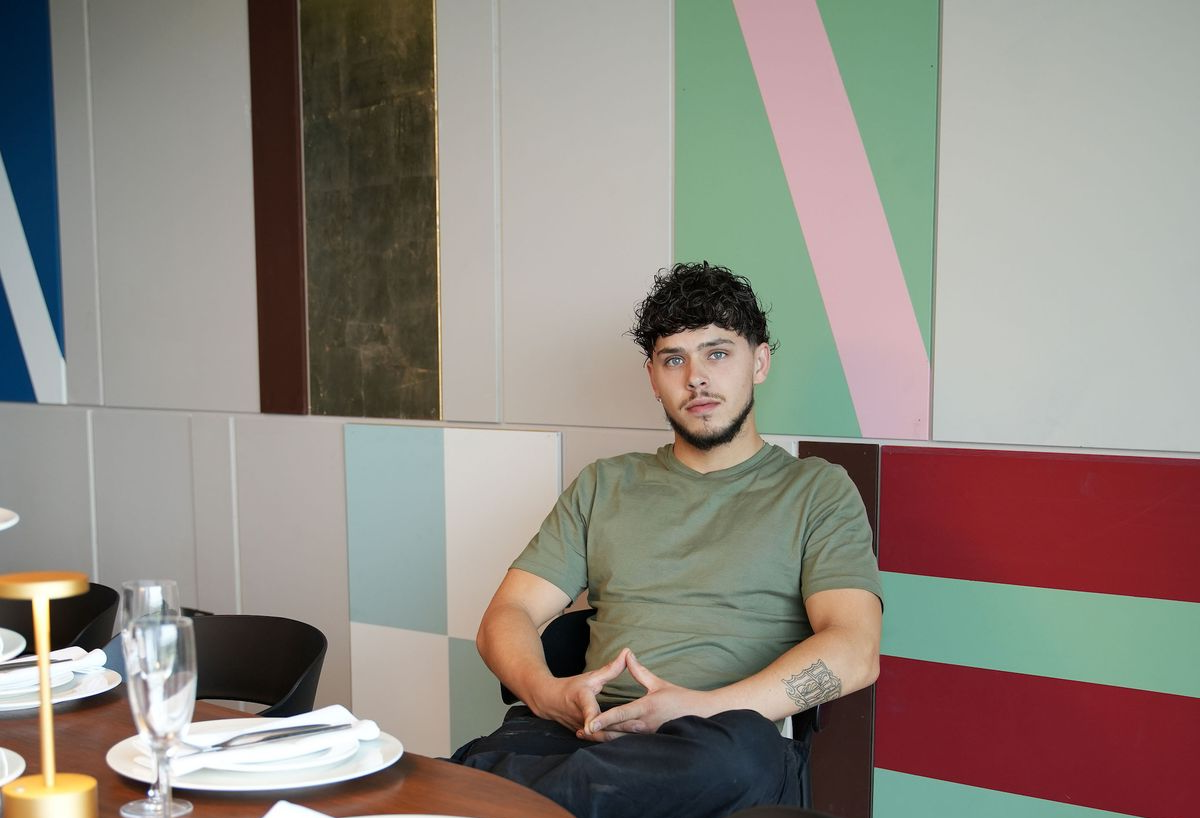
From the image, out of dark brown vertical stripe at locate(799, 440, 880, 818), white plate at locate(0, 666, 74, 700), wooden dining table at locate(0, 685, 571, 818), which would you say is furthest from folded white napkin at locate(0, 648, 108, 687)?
dark brown vertical stripe at locate(799, 440, 880, 818)

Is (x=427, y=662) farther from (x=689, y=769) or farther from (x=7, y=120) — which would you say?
(x=7, y=120)

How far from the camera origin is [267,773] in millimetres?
1200

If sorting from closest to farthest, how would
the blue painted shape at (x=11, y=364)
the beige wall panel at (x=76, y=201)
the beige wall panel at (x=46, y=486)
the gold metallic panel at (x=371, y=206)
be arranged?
the gold metallic panel at (x=371, y=206) < the beige wall panel at (x=76, y=201) < the beige wall panel at (x=46, y=486) < the blue painted shape at (x=11, y=364)

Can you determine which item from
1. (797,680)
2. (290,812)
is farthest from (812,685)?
(290,812)

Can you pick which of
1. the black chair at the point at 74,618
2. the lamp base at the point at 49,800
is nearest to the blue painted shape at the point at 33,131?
the black chair at the point at 74,618

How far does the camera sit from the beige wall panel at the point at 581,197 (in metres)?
2.84

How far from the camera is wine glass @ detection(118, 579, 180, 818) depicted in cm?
111

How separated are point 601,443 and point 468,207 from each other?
2.90 ft

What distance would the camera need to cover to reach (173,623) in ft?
3.39

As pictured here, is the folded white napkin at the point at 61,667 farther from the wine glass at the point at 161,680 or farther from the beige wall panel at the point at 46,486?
the beige wall panel at the point at 46,486

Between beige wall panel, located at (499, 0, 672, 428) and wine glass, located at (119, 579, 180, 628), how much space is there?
184 cm

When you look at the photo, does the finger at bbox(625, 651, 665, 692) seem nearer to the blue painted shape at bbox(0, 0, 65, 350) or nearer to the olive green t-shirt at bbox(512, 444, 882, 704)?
the olive green t-shirt at bbox(512, 444, 882, 704)

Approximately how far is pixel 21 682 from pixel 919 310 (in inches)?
80.0

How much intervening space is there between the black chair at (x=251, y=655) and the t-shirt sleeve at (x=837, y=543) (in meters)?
1.06
